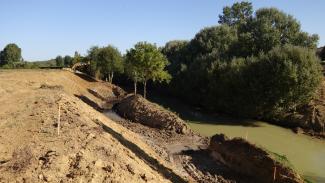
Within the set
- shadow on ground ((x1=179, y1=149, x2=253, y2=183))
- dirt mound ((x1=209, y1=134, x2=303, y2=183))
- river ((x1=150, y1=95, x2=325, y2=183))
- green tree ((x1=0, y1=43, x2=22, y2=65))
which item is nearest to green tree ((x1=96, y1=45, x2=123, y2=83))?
river ((x1=150, y1=95, x2=325, y2=183))

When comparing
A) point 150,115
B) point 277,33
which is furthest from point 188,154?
point 277,33

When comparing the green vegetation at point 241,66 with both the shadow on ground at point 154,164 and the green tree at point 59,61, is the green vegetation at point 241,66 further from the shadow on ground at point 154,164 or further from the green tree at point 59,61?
the green tree at point 59,61

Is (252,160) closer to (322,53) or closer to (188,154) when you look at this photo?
(188,154)

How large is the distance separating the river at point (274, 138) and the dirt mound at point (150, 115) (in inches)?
158

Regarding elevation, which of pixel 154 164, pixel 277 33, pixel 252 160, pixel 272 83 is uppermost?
pixel 277 33

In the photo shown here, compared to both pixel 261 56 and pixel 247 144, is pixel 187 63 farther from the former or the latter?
pixel 247 144

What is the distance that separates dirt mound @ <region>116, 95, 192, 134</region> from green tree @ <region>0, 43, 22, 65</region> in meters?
63.5

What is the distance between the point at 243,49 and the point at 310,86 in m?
12.2

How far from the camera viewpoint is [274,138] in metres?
35.2

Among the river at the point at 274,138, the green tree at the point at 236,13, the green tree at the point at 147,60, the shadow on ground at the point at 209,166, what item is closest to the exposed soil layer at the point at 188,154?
the shadow on ground at the point at 209,166

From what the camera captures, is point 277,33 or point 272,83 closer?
point 272,83

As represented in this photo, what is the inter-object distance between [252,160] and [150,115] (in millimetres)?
15109

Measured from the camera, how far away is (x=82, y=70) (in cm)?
7481

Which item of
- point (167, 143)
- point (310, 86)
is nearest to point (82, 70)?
point (310, 86)
